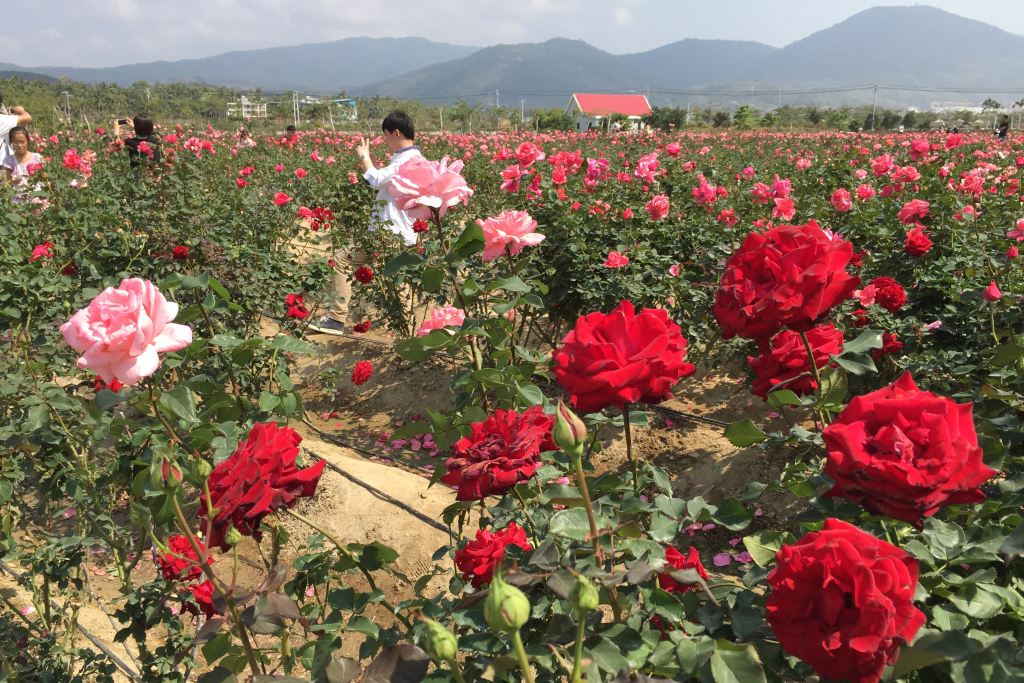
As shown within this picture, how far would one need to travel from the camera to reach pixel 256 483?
868 mm

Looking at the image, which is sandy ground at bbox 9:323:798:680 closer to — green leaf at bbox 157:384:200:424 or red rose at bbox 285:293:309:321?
red rose at bbox 285:293:309:321

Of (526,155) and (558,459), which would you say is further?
(526,155)

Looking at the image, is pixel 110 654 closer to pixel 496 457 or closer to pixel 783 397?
pixel 496 457

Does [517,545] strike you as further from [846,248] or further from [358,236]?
[358,236]

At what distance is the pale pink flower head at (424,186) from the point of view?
1292mm

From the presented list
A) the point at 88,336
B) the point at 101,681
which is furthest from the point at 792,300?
the point at 101,681

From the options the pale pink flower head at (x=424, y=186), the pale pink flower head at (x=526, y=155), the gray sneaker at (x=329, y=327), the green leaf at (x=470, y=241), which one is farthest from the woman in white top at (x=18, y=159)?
the green leaf at (x=470, y=241)

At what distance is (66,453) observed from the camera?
7.19 feet

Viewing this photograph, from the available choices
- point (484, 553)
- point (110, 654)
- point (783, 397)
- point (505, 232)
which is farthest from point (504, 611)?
point (110, 654)

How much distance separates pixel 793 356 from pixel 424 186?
739 mm

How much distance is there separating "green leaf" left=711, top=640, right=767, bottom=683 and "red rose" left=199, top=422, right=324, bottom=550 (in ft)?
1.86

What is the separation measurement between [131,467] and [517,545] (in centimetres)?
163

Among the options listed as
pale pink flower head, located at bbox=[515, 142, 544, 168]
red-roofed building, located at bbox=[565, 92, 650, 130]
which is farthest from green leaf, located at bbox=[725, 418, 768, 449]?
red-roofed building, located at bbox=[565, 92, 650, 130]

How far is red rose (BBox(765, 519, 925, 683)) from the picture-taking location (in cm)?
58
